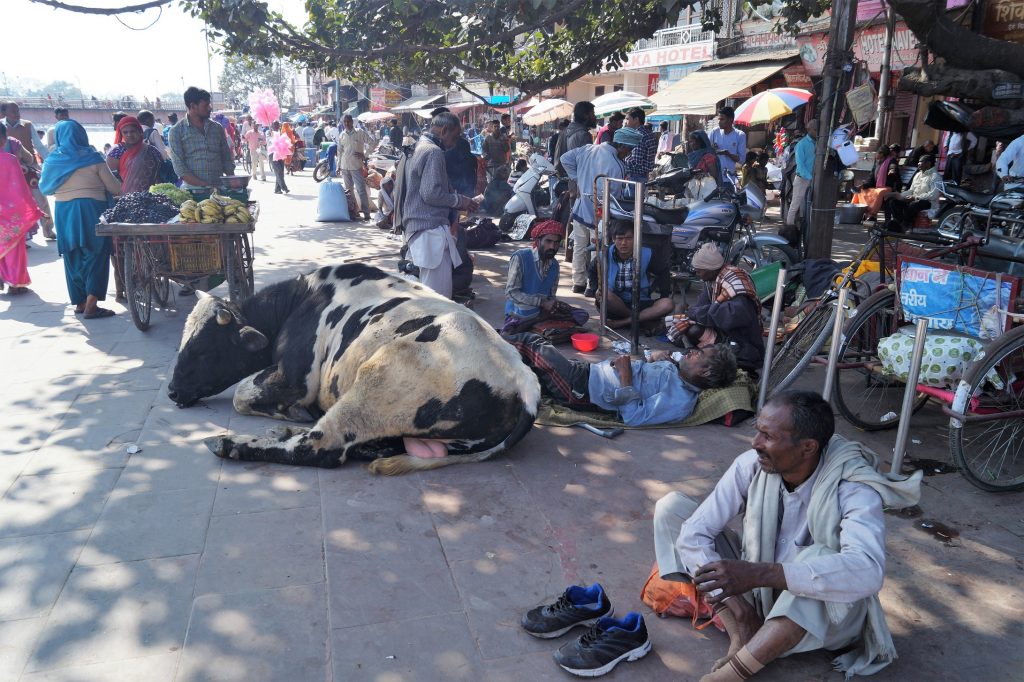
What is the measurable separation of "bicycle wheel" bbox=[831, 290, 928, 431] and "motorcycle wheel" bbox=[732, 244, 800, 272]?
9.55 ft

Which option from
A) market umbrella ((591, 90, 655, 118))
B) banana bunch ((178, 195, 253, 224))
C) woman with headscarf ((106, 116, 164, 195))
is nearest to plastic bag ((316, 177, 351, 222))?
market umbrella ((591, 90, 655, 118))

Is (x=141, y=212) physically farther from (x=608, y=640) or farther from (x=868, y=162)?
(x=868, y=162)

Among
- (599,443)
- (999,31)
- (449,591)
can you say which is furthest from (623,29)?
(449,591)

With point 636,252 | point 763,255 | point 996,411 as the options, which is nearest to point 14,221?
point 636,252

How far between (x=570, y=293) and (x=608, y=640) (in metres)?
6.03

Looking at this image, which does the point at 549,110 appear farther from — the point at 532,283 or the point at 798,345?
the point at 798,345

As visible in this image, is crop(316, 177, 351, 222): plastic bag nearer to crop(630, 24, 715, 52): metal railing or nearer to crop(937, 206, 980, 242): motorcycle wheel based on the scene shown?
crop(937, 206, 980, 242): motorcycle wheel

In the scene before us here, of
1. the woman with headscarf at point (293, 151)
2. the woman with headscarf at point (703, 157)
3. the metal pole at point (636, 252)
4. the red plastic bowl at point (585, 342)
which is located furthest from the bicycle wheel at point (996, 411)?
the woman with headscarf at point (293, 151)

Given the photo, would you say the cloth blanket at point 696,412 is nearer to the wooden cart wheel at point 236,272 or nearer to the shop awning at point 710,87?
the wooden cart wheel at point 236,272

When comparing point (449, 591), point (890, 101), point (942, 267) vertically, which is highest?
point (890, 101)

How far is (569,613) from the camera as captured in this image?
2.88m

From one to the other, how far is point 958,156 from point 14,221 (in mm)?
12160

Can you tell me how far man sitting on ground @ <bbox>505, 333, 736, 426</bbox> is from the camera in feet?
16.2

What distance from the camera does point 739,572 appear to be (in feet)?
8.15
